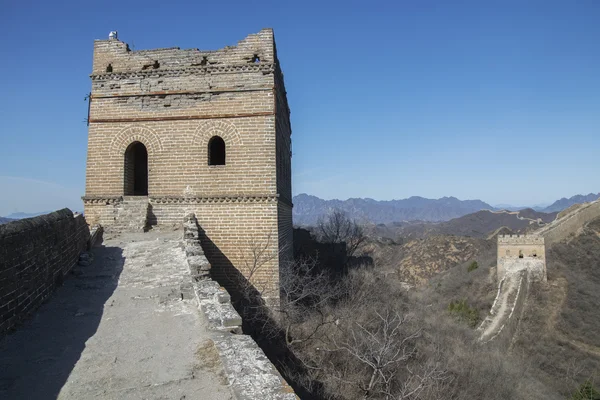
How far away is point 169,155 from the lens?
1072 centimetres

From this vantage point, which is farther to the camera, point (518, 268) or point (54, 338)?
point (518, 268)

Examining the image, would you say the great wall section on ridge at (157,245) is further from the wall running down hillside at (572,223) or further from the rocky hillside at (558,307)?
the wall running down hillside at (572,223)

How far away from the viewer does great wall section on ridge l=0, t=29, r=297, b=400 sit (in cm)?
381

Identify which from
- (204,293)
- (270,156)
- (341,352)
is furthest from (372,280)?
(204,293)

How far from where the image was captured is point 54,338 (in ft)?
15.0

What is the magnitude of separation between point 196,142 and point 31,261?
5.93 meters

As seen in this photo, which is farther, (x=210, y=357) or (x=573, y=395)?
(x=573, y=395)

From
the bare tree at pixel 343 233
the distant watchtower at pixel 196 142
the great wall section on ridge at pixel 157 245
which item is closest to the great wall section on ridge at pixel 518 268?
the bare tree at pixel 343 233

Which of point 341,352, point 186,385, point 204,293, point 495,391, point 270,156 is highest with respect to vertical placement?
point 270,156

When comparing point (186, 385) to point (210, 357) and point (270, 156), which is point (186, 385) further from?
point (270, 156)

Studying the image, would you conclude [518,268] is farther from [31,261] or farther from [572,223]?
[31,261]

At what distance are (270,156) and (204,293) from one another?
210 inches

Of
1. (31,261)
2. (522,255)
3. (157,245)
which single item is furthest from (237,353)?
(522,255)

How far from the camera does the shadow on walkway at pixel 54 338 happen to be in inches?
140
